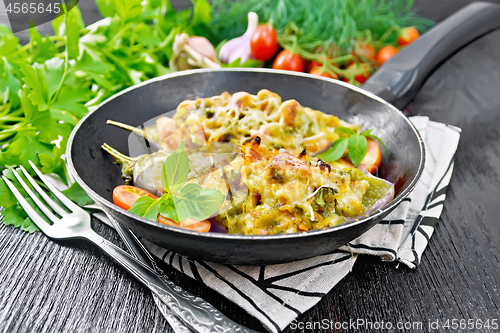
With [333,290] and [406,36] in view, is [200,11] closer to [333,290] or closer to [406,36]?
[406,36]

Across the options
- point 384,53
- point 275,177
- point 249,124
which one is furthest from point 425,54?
point 275,177

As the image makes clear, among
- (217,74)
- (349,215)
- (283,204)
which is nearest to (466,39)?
(217,74)

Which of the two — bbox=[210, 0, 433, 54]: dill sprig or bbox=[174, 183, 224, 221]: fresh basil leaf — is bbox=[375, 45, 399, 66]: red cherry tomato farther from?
bbox=[174, 183, 224, 221]: fresh basil leaf

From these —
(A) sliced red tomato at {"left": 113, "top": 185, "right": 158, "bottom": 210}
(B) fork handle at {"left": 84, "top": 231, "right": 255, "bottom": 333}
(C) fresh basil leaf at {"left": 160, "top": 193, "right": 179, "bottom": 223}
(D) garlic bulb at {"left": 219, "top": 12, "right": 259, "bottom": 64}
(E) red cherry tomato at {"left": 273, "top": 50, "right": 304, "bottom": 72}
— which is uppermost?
(C) fresh basil leaf at {"left": 160, "top": 193, "right": 179, "bottom": 223}

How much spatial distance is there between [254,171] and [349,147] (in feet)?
1.78

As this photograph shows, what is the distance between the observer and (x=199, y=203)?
1.26 meters

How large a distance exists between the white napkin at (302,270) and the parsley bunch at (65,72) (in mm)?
833

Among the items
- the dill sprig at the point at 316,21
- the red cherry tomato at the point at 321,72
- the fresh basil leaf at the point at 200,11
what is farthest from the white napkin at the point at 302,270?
the fresh basil leaf at the point at 200,11

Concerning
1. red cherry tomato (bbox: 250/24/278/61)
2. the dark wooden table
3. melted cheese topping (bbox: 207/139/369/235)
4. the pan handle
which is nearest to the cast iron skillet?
the pan handle

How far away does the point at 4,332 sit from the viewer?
1.19 meters

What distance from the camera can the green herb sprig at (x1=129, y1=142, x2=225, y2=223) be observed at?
1250 millimetres

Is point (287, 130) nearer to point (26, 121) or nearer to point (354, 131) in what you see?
→ point (354, 131)

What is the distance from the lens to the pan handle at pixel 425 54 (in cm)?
223

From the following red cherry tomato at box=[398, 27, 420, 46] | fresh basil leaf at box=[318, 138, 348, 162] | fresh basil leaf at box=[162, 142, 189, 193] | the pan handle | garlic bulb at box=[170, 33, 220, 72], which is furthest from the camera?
red cherry tomato at box=[398, 27, 420, 46]
